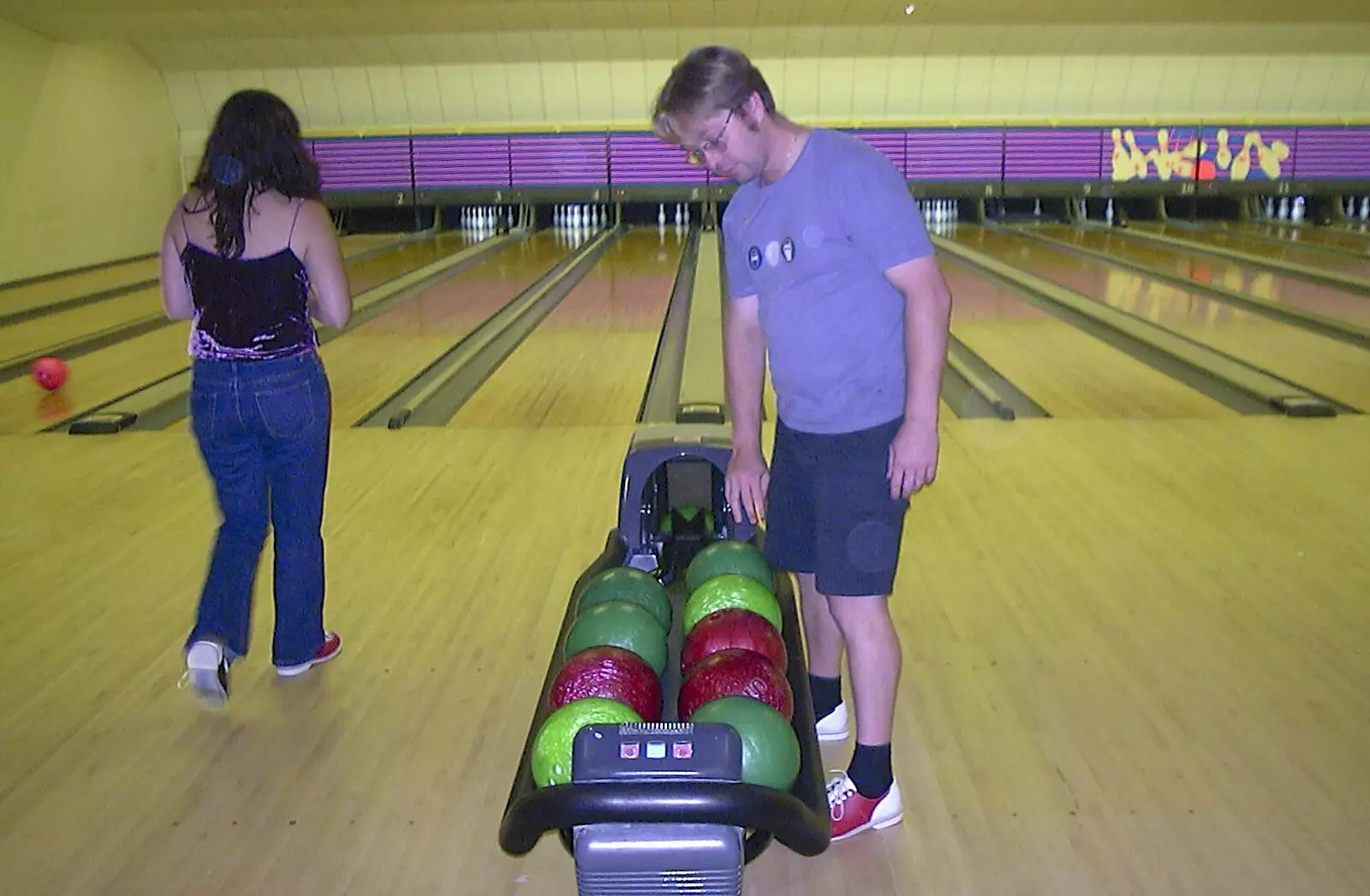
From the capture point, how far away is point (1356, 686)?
232 cm

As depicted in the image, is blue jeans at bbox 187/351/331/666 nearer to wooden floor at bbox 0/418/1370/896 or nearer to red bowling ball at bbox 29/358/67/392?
wooden floor at bbox 0/418/1370/896

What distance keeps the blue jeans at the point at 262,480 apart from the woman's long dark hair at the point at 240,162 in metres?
0.25

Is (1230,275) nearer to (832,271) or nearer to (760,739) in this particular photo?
(832,271)

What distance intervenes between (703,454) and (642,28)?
8.05m

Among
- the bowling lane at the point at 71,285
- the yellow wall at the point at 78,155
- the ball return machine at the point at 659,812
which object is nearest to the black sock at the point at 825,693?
the ball return machine at the point at 659,812

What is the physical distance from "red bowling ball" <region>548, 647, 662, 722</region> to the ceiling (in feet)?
24.2

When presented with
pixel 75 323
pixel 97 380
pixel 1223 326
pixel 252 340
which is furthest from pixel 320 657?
pixel 75 323

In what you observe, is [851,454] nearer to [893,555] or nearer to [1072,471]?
[893,555]

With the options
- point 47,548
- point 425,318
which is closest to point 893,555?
point 47,548

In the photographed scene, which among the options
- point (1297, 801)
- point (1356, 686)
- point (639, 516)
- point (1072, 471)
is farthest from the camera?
point (1072, 471)

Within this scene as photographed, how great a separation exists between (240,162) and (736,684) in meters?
1.20

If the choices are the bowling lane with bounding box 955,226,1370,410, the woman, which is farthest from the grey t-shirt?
the bowling lane with bounding box 955,226,1370,410

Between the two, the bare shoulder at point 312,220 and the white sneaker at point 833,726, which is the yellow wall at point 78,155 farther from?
the white sneaker at point 833,726

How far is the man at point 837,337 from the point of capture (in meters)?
1.60
